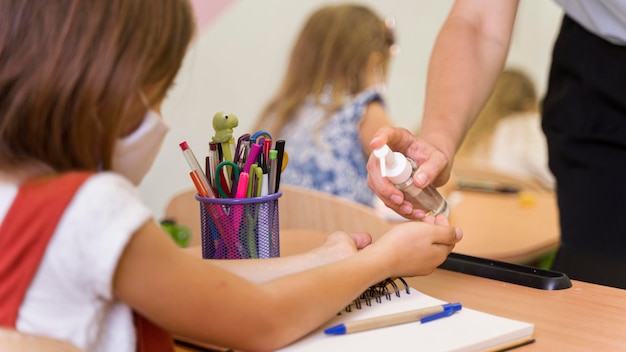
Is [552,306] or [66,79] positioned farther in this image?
[552,306]

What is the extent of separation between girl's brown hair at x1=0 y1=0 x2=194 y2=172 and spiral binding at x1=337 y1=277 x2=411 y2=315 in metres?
0.33

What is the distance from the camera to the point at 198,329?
2.41ft

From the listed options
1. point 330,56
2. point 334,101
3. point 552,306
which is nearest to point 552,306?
point 552,306

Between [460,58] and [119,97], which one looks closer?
[119,97]

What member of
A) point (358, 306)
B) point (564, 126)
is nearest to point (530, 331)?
point (358, 306)

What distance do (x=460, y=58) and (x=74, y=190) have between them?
795mm

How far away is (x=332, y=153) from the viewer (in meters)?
2.43

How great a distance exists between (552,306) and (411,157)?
27 cm

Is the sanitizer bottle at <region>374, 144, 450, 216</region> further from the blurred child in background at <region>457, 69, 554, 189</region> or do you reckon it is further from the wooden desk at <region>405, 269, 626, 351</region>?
the blurred child in background at <region>457, 69, 554, 189</region>

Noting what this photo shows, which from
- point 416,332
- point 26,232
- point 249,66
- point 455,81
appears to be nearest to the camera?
point 26,232

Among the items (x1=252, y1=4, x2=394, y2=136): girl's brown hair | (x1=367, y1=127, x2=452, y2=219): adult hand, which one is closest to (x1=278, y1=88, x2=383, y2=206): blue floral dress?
(x1=252, y1=4, x2=394, y2=136): girl's brown hair

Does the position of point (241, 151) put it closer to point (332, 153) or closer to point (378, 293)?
point (378, 293)

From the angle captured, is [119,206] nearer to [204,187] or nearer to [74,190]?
[74,190]

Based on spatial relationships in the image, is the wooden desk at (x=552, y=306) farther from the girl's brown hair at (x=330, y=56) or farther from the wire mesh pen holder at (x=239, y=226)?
the girl's brown hair at (x=330, y=56)
